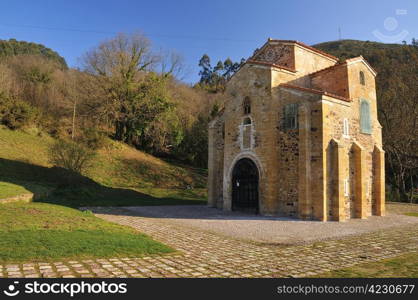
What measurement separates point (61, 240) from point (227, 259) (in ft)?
13.0

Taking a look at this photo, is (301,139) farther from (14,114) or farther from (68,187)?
(14,114)

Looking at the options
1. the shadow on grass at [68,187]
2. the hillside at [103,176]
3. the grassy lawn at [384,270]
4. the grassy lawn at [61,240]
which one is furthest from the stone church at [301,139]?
the grassy lawn at [61,240]

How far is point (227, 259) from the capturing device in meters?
6.70

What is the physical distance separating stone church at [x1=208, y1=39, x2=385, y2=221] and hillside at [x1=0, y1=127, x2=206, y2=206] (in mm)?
7841

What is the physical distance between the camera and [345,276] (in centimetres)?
561

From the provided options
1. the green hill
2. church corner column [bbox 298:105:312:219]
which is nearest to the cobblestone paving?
church corner column [bbox 298:105:312:219]

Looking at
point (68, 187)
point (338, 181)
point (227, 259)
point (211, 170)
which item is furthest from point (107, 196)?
point (227, 259)

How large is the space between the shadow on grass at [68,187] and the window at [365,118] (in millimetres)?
12110

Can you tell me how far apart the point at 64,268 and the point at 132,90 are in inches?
1247

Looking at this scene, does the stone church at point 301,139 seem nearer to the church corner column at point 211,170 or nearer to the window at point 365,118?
the window at point 365,118

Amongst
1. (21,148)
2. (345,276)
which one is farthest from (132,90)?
(345,276)

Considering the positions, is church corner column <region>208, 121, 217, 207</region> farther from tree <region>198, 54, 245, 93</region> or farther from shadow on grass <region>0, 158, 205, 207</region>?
tree <region>198, 54, 245, 93</region>

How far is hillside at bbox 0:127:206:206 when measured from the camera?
19.2 m

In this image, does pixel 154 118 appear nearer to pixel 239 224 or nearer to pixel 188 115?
pixel 188 115
